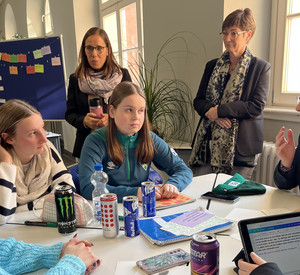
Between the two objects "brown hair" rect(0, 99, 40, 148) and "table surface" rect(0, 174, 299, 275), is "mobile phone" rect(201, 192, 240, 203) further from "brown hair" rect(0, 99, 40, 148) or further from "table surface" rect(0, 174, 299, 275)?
"brown hair" rect(0, 99, 40, 148)

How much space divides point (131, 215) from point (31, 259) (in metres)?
0.35

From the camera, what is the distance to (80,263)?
88 centimetres

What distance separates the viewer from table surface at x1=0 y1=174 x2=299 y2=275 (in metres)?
0.97

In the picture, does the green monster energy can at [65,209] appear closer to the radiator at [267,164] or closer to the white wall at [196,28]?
the radiator at [267,164]

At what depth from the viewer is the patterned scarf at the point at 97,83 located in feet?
7.47

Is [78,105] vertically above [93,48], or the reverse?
[93,48]

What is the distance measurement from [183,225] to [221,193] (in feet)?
1.34

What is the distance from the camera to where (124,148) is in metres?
1.66

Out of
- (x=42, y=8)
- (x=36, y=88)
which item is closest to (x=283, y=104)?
(x=36, y=88)

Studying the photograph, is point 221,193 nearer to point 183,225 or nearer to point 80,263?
point 183,225

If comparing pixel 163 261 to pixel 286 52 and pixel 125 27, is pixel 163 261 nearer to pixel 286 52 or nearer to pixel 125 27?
pixel 286 52

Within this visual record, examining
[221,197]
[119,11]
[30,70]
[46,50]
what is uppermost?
[119,11]

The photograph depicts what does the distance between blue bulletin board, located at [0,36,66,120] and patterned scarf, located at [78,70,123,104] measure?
65.4 inches

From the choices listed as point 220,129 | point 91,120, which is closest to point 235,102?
point 220,129
